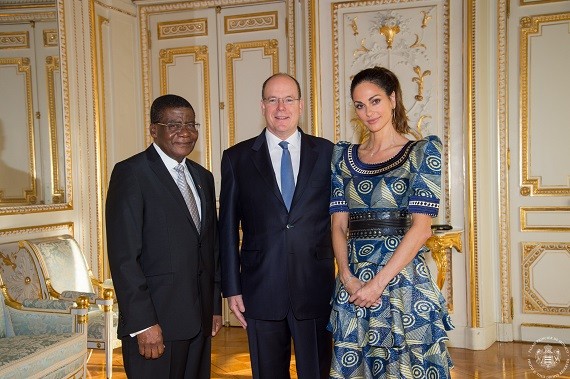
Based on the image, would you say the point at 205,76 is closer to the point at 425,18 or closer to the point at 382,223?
the point at 425,18

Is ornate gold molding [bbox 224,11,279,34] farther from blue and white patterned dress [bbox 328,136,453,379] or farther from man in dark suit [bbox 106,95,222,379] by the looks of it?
blue and white patterned dress [bbox 328,136,453,379]

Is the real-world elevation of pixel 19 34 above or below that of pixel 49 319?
above

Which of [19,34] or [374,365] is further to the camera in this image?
[19,34]

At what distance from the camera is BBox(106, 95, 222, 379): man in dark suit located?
2102 mm

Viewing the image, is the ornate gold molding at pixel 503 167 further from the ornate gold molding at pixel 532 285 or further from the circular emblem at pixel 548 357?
the circular emblem at pixel 548 357

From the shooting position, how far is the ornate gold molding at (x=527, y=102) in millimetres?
4543

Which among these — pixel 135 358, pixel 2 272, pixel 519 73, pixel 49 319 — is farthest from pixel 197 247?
pixel 519 73

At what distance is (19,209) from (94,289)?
2.69 feet

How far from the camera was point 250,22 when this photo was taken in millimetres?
5305

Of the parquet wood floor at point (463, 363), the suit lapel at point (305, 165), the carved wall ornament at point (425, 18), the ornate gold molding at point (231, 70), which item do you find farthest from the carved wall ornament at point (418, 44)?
the suit lapel at point (305, 165)

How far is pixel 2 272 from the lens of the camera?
3.77m

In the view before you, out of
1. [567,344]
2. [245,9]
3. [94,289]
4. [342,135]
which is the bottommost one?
[567,344]

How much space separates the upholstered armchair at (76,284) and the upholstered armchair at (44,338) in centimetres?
36

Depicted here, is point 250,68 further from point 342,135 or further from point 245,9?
point 342,135
